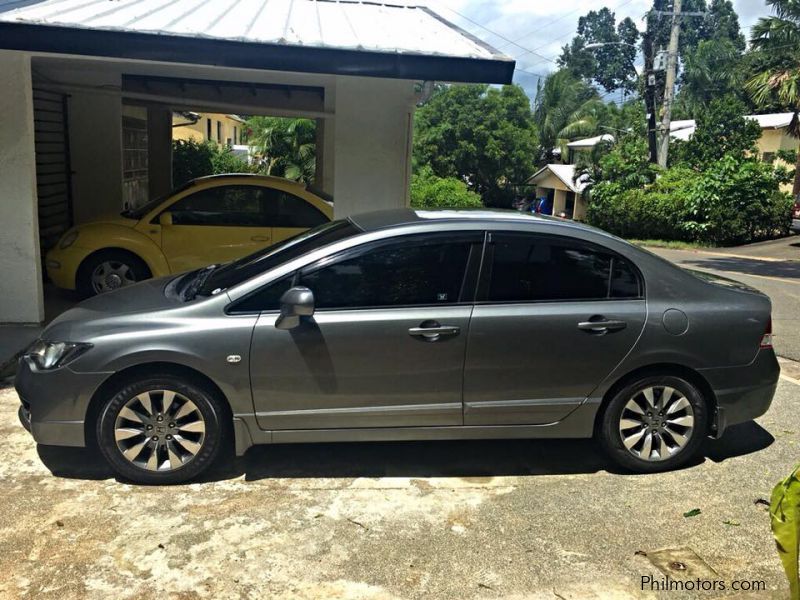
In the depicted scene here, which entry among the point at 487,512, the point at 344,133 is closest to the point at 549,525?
the point at 487,512

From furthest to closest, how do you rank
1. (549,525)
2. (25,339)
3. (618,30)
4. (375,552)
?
1. (618,30)
2. (25,339)
3. (549,525)
4. (375,552)

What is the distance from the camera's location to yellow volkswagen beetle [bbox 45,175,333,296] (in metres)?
8.48

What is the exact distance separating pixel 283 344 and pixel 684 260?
18.3 meters

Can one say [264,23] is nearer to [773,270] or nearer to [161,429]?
[161,429]

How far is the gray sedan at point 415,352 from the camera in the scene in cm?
427

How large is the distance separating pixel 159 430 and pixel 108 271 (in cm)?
476

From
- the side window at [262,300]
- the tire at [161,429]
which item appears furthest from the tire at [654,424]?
the tire at [161,429]

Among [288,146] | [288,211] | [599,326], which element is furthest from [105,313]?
[288,146]

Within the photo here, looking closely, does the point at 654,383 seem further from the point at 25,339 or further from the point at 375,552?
the point at 25,339

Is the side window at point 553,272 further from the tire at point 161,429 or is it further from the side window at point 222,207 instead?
the side window at point 222,207

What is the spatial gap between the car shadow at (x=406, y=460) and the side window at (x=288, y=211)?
432 centimetres

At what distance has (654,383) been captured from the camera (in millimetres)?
4609

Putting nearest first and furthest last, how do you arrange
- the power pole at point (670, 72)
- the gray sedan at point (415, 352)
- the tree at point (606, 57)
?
the gray sedan at point (415, 352) < the power pole at point (670, 72) < the tree at point (606, 57)

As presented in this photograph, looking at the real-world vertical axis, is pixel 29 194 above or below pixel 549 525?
above
